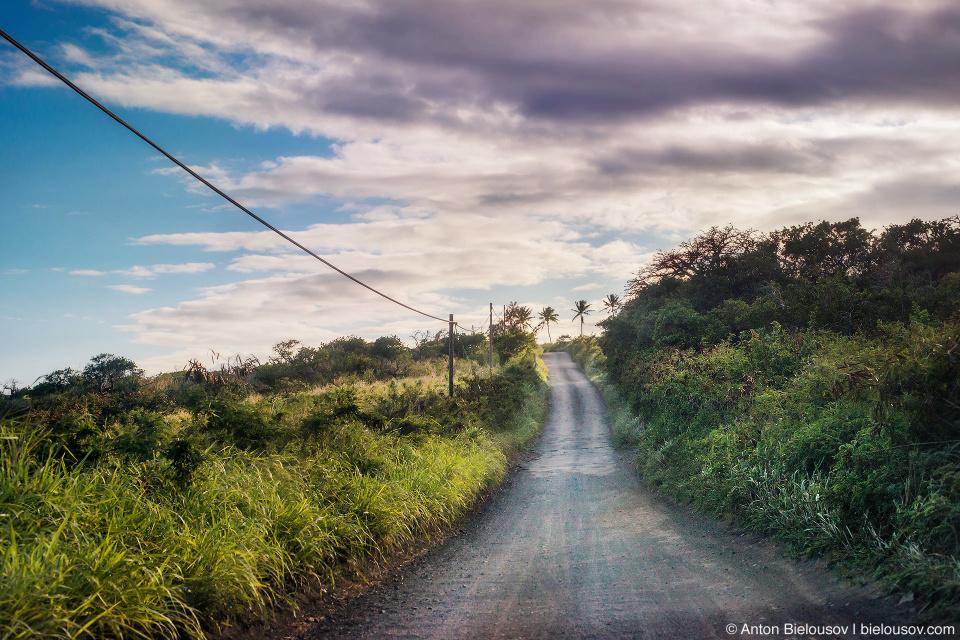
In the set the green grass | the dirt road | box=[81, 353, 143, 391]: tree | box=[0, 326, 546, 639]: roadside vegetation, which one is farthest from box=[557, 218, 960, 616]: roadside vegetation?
box=[81, 353, 143, 391]: tree

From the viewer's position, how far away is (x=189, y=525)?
491 cm

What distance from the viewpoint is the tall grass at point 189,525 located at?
3.53 meters

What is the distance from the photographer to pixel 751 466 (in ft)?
28.9

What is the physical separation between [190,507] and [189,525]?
356 millimetres

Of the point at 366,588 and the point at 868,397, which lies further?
the point at 868,397

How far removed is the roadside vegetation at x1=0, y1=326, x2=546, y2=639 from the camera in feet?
11.9

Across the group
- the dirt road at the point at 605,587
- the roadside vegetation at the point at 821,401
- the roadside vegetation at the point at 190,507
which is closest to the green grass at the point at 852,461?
the roadside vegetation at the point at 821,401

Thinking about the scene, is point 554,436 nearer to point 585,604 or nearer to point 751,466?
point 751,466

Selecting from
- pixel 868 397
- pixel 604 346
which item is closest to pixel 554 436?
pixel 604 346

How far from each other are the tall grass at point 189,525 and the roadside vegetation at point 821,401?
17.1ft

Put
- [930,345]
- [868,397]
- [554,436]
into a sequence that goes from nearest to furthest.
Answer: [930,345] < [868,397] < [554,436]

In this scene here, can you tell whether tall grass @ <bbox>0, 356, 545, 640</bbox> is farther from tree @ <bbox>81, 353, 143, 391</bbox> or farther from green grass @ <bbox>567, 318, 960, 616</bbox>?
tree @ <bbox>81, 353, 143, 391</bbox>

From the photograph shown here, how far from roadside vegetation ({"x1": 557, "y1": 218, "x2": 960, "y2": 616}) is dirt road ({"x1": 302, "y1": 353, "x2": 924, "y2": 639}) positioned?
0.54 metres

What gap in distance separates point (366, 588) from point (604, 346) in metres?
26.7
